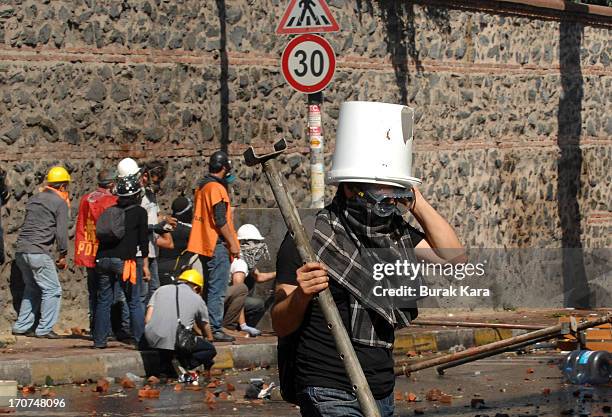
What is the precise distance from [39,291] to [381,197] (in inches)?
399

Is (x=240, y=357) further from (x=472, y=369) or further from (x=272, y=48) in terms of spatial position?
(x=272, y=48)

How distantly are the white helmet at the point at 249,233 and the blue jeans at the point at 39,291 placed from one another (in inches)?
90.1

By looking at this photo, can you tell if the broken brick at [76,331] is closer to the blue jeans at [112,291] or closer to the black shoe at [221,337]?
the blue jeans at [112,291]


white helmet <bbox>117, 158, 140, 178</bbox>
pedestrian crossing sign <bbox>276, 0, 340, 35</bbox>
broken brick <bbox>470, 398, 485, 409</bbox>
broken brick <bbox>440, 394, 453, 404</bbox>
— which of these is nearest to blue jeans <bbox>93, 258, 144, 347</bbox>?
white helmet <bbox>117, 158, 140, 178</bbox>

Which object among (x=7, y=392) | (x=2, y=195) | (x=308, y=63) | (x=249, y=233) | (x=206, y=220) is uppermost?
(x=308, y=63)

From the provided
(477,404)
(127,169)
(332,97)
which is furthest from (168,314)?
(332,97)

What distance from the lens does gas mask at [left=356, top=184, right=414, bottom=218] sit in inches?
218

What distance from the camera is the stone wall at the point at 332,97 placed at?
1591 cm

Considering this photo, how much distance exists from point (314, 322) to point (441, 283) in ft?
49.1

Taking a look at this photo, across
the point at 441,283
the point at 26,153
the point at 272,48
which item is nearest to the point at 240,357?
the point at 26,153

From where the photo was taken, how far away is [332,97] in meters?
19.1

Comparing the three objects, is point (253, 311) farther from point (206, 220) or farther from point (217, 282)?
point (206, 220)

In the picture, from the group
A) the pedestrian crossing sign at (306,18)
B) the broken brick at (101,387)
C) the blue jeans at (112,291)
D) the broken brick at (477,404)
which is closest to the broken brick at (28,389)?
the broken brick at (101,387)

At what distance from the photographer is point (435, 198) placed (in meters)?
20.6
